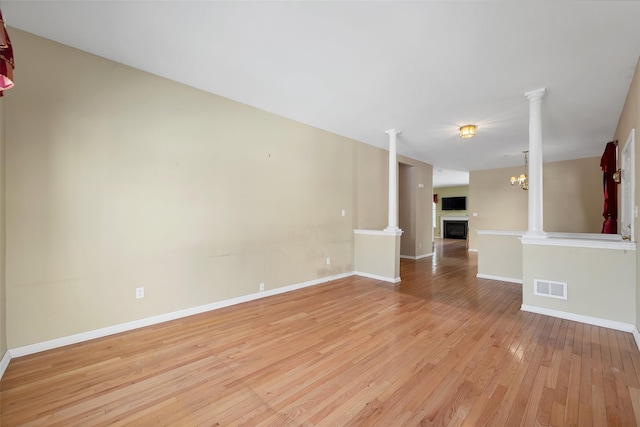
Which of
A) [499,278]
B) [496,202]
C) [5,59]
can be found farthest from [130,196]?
[496,202]

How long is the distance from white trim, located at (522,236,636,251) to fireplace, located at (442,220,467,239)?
10053mm

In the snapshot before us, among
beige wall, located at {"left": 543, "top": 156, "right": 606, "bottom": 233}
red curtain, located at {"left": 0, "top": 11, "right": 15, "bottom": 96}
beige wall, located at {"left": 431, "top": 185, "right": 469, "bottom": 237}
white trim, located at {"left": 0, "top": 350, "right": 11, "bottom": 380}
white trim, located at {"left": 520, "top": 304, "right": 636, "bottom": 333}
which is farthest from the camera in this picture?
beige wall, located at {"left": 431, "top": 185, "right": 469, "bottom": 237}

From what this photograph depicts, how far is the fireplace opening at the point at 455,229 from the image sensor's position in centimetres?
1252

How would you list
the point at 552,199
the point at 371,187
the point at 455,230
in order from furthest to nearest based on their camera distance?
the point at 455,230
the point at 552,199
the point at 371,187

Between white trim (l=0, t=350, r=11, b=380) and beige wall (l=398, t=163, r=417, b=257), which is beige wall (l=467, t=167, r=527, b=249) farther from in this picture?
white trim (l=0, t=350, r=11, b=380)

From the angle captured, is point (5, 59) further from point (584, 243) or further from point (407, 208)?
point (407, 208)

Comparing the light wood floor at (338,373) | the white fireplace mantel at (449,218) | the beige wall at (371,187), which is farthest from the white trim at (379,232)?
the white fireplace mantel at (449,218)

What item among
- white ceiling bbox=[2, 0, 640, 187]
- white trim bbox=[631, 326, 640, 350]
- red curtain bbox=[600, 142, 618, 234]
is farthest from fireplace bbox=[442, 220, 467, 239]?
white trim bbox=[631, 326, 640, 350]

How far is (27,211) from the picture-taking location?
2.27 m

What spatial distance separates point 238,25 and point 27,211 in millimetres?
2435

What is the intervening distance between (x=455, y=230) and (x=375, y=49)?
12.2 meters

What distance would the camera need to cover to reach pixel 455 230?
41.9 feet

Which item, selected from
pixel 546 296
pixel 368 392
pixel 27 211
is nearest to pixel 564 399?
pixel 368 392

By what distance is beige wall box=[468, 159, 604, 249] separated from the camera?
22.2 ft
